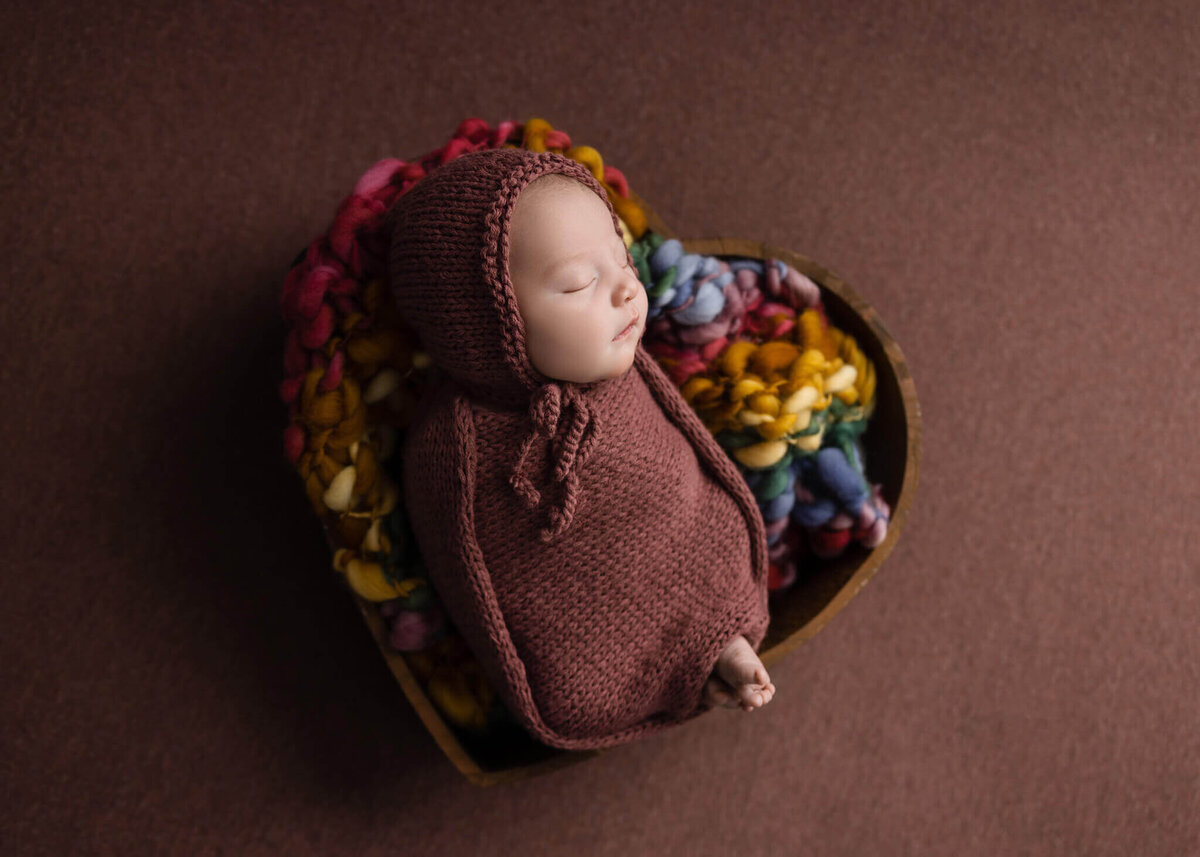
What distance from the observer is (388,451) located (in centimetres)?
93

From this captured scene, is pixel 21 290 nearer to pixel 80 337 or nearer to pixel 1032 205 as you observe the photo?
pixel 80 337

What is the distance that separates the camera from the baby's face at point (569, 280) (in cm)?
73

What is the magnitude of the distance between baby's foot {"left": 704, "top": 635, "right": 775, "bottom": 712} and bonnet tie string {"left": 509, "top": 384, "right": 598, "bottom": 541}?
218mm

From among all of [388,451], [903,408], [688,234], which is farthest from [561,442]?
[688,234]

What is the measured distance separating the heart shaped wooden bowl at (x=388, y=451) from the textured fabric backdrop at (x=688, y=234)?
229mm

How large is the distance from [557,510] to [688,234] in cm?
59

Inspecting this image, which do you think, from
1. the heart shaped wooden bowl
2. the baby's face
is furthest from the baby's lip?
the heart shaped wooden bowl

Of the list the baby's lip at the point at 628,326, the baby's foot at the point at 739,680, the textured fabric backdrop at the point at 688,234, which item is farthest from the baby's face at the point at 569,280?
the textured fabric backdrop at the point at 688,234

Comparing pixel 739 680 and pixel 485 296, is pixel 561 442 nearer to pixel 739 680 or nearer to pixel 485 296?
pixel 485 296

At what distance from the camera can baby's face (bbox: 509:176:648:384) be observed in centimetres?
73

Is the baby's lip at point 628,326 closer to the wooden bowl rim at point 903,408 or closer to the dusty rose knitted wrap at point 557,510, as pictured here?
the dusty rose knitted wrap at point 557,510

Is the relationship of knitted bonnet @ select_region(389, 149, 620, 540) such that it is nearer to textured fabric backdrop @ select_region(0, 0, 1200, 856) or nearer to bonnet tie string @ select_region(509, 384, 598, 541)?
bonnet tie string @ select_region(509, 384, 598, 541)

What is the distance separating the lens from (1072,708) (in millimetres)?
1264

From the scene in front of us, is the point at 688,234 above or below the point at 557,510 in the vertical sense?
above
